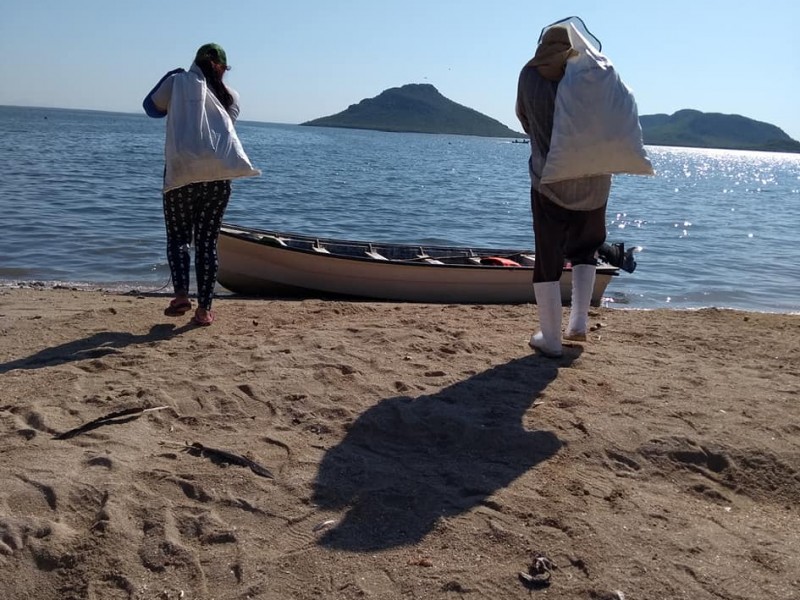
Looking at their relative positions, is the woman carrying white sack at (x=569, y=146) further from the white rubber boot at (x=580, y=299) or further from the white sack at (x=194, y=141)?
the white sack at (x=194, y=141)

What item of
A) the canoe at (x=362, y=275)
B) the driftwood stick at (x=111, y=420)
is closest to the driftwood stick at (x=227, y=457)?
the driftwood stick at (x=111, y=420)

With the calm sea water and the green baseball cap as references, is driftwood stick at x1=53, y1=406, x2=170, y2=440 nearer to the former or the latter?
the green baseball cap

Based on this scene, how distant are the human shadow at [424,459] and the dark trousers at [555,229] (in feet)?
2.89

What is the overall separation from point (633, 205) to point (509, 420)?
1105 inches

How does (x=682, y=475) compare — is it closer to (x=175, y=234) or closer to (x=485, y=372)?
(x=485, y=372)

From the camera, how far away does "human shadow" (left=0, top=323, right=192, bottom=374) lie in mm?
5348

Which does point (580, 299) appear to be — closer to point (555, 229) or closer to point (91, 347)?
point (555, 229)

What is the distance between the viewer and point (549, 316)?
555cm

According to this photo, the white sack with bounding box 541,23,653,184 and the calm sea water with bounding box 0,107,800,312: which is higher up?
the white sack with bounding box 541,23,653,184

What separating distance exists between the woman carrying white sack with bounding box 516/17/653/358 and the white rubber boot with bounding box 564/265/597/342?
0.07 m

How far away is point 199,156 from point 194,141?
0.12 m

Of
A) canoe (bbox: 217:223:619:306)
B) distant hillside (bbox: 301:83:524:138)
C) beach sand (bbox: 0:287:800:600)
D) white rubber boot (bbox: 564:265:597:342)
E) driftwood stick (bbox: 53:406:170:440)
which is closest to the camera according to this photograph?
beach sand (bbox: 0:287:800:600)

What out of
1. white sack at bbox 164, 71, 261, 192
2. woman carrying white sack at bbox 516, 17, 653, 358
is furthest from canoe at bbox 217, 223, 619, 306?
woman carrying white sack at bbox 516, 17, 653, 358

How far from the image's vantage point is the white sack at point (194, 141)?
5.82m
